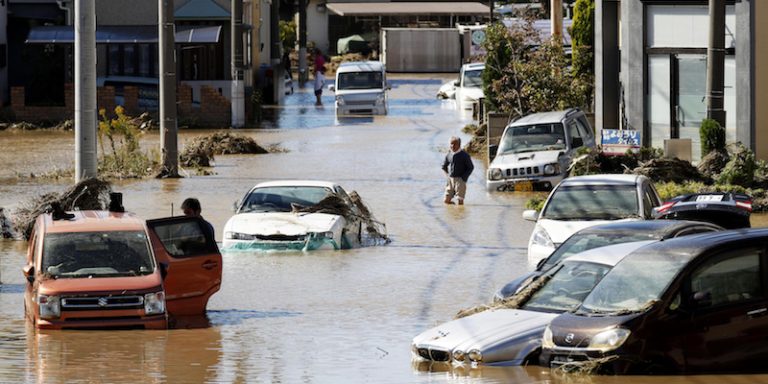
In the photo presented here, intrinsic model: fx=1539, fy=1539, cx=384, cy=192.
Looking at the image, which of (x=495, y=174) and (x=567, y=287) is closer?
(x=567, y=287)

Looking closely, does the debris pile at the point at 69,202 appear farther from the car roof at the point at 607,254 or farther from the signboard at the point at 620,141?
the car roof at the point at 607,254

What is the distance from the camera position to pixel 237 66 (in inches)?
1898

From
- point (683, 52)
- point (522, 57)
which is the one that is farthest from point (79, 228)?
point (522, 57)

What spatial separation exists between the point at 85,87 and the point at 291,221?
15.6 ft

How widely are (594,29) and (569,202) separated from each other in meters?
23.4

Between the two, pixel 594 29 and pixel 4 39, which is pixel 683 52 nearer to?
pixel 594 29

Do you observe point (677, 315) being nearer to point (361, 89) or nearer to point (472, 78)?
point (361, 89)

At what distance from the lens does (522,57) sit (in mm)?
43250

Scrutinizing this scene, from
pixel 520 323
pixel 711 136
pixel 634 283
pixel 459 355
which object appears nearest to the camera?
pixel 634 283

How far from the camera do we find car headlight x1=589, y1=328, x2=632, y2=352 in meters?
13.6

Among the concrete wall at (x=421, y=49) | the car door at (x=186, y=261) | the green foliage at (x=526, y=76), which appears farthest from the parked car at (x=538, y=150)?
the concrete wall at (x=421, y=49)

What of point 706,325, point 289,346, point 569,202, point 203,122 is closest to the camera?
point 706,325

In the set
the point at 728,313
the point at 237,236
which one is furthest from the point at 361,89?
the point at 728,313

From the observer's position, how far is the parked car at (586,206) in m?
21.8
